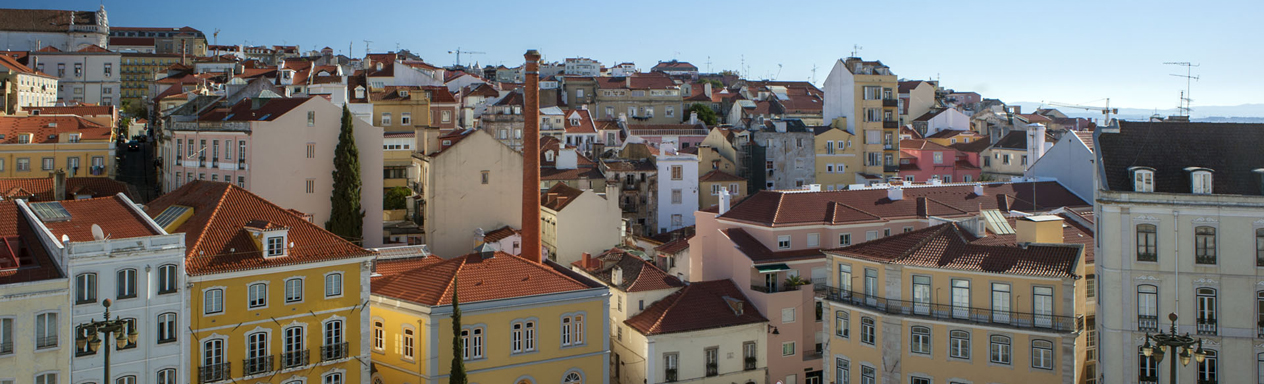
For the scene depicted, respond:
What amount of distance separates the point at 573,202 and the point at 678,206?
1392cm

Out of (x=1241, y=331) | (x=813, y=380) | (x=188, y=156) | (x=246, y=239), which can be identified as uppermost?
(x=188, y=156)

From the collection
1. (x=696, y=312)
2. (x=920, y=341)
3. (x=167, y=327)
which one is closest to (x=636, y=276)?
(x=696, y=312)

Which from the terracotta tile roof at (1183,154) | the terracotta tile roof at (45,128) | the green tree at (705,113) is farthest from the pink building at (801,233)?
the green tree at (705,113)

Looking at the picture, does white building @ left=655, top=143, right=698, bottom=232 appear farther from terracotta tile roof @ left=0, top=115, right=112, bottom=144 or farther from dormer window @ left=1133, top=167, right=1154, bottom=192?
dormer window @ left=1133, top=167, right=1154, bottom=192

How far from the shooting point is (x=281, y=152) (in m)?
51.9

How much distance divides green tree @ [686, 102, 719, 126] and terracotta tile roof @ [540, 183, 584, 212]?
107ft

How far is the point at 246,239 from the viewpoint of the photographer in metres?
34.6

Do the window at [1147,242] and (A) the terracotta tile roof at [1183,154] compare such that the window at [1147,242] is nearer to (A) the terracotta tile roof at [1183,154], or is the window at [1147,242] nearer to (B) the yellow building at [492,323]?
(A) the terracotta tile roof at [1183,154]

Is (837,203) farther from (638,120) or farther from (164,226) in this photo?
(638,120)

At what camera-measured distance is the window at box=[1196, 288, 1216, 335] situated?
101 ft

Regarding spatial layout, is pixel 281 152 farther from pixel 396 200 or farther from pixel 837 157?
pixel 837 157

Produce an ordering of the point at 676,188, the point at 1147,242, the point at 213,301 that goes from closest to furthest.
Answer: the point at 1147,242
the point at 213,301
the point at 676,188

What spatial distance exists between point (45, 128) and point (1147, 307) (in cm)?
5340

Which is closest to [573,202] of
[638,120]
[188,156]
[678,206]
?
[678,206]
